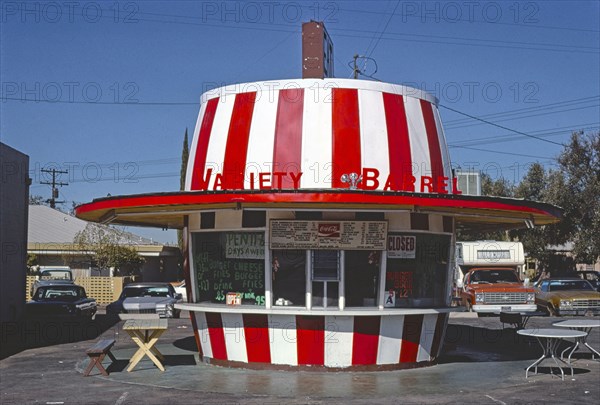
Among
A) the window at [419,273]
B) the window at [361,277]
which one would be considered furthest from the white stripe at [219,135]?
the window at [419,273]

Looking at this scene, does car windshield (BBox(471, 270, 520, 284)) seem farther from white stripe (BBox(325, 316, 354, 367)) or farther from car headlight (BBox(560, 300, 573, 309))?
white stripe (BBox(325, 316, 354, 367))

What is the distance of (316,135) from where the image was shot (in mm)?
14445

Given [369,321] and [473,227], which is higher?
[473,227]

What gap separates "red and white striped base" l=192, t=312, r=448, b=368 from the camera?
14250mm

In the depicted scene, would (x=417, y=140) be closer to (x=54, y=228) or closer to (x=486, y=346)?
(x=486, y=346)

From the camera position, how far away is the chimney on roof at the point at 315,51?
15703mm

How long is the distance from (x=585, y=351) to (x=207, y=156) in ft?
31.5

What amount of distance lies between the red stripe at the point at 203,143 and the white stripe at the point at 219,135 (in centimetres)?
13

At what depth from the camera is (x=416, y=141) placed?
591 inches

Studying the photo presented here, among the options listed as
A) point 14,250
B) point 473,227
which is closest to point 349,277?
point 473,227

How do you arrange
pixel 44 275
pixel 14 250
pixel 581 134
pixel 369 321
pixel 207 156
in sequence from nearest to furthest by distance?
pixel 369 321 → pixel 207 156 → pixel 14 250 → pixel 44 275 → pixel 581 134

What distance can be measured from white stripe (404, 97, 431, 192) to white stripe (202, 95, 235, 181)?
11.1 feet

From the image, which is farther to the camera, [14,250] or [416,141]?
[14,250]

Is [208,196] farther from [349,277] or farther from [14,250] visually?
[14,250]
